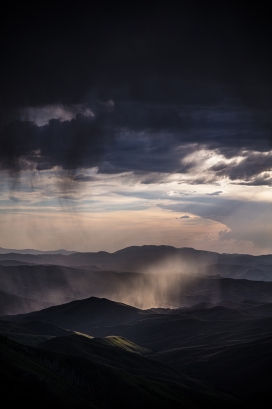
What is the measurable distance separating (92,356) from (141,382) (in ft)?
153

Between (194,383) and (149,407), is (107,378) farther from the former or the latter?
(194,383)

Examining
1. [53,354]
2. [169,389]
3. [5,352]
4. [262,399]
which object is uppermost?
[5,352]

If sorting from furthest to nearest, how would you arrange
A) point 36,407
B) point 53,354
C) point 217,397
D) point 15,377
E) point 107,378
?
1. point 217,397
2. point 53,354
3. point 107,378
4. point 15,377
5. point 36,407

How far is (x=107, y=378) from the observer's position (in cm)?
13412

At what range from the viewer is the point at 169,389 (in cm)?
14562

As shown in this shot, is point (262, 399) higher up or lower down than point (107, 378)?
lower down

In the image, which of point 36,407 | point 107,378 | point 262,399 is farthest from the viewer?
point 262,399

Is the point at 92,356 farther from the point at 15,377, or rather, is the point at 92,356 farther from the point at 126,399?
the point at 15,377

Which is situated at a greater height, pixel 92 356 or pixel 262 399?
pixel 92 356

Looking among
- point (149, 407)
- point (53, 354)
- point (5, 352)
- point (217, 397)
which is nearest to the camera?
point (5, 352)

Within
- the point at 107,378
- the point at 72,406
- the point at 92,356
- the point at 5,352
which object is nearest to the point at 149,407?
the point at 107,378

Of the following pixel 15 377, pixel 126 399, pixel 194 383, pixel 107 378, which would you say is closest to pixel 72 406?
pixel 15 377

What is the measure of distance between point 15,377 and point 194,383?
113487 millimetres

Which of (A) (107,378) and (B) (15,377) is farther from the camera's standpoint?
(A) (107,378)
